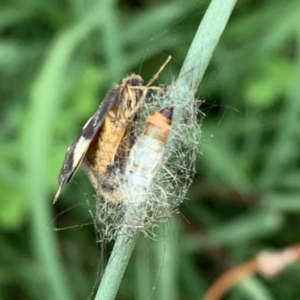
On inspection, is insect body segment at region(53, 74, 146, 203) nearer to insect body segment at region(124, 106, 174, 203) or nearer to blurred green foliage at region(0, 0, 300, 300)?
insect body segment at region(124, 106, 174, 203)

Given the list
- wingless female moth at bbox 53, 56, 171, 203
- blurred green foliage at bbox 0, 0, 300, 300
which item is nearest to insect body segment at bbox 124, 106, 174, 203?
wingless female moth at bbox 53, 56, 171, 203

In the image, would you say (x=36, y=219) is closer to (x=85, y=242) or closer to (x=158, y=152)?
(x=85, y=242)

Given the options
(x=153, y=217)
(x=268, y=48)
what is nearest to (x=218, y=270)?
(x=268, y=48)

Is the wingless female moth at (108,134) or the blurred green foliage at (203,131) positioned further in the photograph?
the blurred green foliage at (203,131)

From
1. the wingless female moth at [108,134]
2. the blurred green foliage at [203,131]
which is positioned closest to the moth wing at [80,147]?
the wingless female moth at [108,134]

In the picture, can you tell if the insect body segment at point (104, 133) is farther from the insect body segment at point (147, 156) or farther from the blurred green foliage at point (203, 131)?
the blurred green foliage at point (203, 131)

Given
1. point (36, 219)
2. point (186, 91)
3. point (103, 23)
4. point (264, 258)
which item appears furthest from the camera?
point (103, 23)
